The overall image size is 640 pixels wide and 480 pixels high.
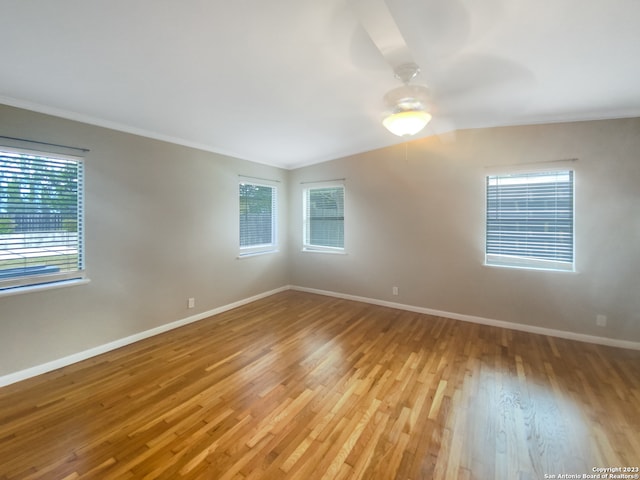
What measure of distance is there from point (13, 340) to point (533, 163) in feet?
18.6

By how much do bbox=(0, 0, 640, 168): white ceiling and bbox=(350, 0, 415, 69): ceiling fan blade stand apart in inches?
2.6

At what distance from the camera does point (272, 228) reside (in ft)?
16.7

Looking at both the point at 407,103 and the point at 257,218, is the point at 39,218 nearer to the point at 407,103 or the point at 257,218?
the point at 257,218

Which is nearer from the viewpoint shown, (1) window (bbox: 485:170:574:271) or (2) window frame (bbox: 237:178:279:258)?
(1) window (bbox: 485:170:574:271)

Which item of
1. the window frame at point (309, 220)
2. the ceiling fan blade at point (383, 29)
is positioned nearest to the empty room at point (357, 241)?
the ceiling fan blade at point (383, 29)

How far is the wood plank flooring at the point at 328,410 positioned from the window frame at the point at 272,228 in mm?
1678

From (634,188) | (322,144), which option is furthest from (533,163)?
(322,144)

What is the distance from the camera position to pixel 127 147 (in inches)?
116

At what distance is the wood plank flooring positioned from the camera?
5.08 feet

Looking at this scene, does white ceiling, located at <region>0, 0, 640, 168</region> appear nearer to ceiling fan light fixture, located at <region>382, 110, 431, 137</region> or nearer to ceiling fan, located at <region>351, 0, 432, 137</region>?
ceiling fan, located at <region>351, 0, 432, 137</region>

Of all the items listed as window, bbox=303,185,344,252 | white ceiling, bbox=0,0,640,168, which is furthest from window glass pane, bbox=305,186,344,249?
white ceiling, bbox=0,0,640,168

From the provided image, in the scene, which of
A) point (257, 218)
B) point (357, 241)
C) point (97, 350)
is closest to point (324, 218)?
point (357, 241)

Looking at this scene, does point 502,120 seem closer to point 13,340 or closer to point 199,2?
point 199,2

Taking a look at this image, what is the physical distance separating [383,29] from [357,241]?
327 cm
